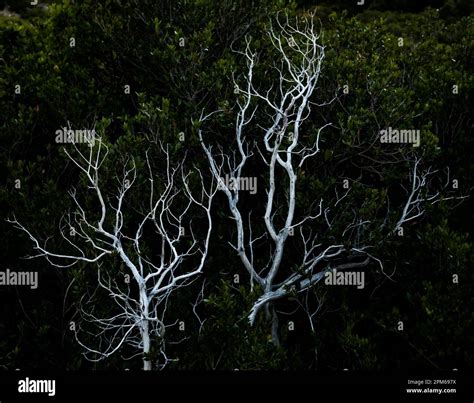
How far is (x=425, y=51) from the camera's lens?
1886 centimetres

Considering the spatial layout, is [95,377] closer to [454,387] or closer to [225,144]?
[454,387]

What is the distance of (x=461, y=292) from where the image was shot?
45.8 feet

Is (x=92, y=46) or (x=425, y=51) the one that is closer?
(x=92, y=46)

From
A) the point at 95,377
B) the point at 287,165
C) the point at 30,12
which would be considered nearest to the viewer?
the point at 95,377

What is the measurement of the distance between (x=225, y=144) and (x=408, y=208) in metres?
3.55

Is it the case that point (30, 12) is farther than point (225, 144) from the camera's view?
Yes

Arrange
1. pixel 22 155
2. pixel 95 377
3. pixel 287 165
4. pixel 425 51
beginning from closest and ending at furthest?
pixel 95 377 → pixel 287 165 → pixel 22 155 → pixel 425 51

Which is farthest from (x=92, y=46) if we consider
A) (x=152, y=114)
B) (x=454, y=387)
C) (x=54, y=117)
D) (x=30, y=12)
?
(x=30, y=12)

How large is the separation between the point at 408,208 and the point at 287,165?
282cm

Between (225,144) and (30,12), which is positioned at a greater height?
(30,12)

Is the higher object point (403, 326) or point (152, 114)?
point (152, 114)

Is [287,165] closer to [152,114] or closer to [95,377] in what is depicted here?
[152,114]

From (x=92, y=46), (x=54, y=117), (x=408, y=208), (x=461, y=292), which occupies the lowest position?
(x=461, y=292)

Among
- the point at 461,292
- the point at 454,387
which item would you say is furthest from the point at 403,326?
the point at 454,387
